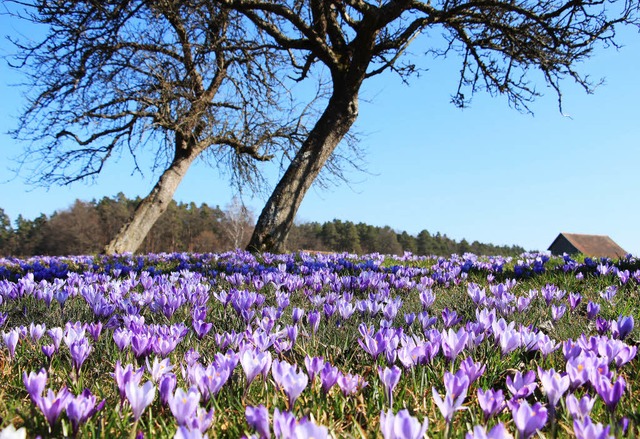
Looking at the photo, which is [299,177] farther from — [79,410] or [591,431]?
[591,431]

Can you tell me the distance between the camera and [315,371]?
1.51m

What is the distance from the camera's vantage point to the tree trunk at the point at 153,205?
1322cm

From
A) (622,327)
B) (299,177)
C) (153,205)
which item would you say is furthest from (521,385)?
(153,205)

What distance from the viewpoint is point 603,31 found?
28.9ft

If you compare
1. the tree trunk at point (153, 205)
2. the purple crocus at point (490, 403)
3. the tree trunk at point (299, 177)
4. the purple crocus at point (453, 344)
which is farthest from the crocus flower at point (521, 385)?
the tree trunk at point (153, 205)

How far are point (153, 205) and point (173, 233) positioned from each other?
63.7m

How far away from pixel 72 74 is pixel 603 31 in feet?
37.2

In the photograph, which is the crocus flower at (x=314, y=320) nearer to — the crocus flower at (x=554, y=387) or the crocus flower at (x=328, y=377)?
the crocus flower at (x=328, y=377)

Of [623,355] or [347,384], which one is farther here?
[623,355]

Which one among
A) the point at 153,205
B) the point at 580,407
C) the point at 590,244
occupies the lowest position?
the point at 580,407

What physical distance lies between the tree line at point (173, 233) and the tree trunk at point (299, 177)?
5042 centimetres

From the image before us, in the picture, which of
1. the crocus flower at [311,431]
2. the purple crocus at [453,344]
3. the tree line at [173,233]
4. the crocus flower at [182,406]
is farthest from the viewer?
the tree line at [173,233]

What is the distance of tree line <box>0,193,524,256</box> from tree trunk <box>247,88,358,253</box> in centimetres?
5042

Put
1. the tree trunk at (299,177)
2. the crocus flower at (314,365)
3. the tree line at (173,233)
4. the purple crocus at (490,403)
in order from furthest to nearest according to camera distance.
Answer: the tree line at (173,233)
the tree trunk at (299,177)
the crocus flower at (314,365)
the purple crocus at (490,403)
